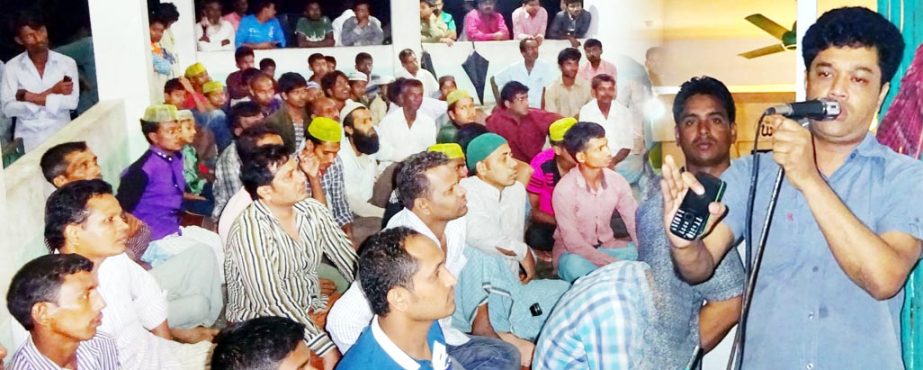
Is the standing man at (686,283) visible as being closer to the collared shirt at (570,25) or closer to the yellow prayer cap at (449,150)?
the collared shirt at (570,25)

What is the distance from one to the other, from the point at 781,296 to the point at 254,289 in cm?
151

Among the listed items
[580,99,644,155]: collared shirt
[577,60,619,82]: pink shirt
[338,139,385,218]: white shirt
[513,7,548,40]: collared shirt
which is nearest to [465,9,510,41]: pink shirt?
[513,7,548,40]: collared shirt

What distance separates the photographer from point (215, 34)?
3.13 meters

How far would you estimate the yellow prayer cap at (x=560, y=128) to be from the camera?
3484mm

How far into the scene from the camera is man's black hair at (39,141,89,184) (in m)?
2.70

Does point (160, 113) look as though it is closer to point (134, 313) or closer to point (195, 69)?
point (195, 69)

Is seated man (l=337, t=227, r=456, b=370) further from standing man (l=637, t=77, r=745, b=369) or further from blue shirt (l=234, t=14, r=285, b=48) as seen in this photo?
blue shirt (l=234, t=14, r=285, b=48)

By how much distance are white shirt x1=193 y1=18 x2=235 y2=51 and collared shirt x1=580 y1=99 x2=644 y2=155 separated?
1.17 metres

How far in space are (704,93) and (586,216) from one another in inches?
23.6

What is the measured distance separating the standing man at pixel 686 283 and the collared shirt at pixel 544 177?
32cm

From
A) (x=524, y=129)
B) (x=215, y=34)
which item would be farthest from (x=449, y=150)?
(x=215, y=34)

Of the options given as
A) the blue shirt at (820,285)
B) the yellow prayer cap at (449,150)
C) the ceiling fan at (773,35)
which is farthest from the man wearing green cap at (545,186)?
the blue shirt at (820,285)

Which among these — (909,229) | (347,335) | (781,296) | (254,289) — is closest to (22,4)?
(254,289)

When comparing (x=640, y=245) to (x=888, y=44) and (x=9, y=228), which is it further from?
(x=9, y=228)
